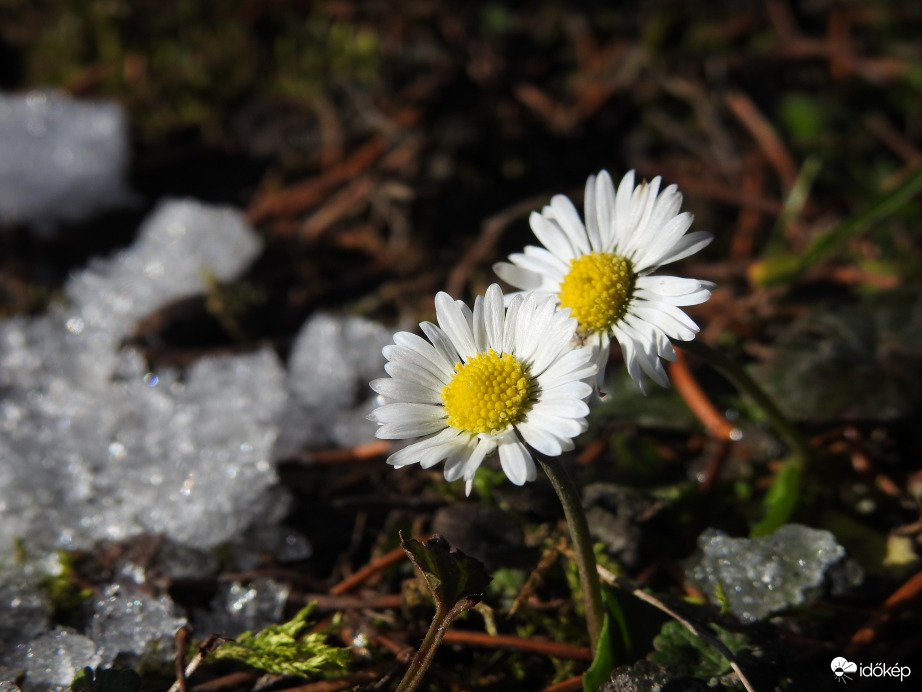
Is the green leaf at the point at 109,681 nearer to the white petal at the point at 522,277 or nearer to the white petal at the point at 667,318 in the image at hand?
the white petal at the point at 522,277

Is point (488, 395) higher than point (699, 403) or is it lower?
lower

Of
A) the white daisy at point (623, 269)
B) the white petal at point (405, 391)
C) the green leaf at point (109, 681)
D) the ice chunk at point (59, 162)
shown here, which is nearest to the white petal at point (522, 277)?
the white daisy at point (623, 269)

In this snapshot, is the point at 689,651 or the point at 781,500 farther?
the point at 781,500

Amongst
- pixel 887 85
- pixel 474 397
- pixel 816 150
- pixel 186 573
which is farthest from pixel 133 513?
pixel 887 85

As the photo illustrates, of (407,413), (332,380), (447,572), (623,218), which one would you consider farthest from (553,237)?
(332,380)

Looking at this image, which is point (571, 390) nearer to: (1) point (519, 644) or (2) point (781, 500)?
(1) point (519, 644)

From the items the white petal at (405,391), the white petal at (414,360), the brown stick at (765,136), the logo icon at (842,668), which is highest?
the brown stick at (765,136)
